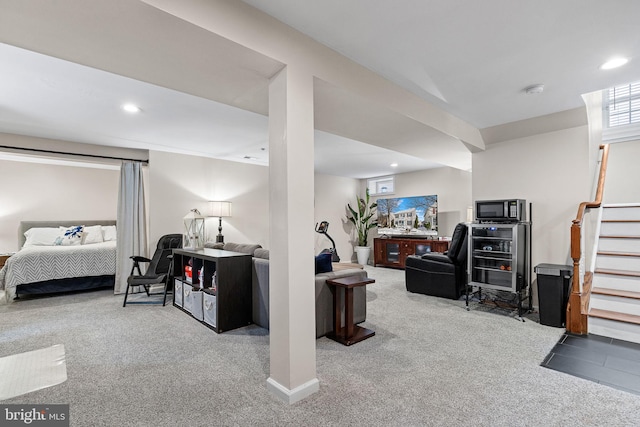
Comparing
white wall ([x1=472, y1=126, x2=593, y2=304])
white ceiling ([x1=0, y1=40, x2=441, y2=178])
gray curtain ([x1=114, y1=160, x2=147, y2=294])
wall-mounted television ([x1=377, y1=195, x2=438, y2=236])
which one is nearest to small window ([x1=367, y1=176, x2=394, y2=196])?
wall-mounted television ([x1=377, y1=195, x2=438, y2=236])

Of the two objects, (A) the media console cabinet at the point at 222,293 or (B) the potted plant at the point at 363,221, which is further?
(B) the potted plant at the point at 363,221

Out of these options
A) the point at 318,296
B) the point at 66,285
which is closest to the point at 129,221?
the point at 66,285

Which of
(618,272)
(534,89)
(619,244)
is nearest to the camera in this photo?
(534,89)

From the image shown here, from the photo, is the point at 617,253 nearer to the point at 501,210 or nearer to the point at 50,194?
the point at 501,210

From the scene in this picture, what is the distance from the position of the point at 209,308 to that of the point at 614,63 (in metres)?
4.37

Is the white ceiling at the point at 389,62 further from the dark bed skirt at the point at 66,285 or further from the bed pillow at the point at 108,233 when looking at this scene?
the bed pillow at the point at 108,233

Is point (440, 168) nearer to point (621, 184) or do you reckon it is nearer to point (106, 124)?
point (621, 184)

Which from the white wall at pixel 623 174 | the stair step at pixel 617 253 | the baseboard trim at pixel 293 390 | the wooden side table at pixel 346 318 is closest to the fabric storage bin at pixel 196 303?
the wooden side table at pixel 346 318

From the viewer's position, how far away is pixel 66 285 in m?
4.85

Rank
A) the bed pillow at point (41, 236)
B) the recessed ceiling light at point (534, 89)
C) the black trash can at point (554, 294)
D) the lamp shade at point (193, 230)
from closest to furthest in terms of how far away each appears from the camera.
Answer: the recessed ceiling light at point (534, 89) < the black trash can at point (554, 294) < the lamp shade at point (193, 230) < the bed pillow at point (41, 236)

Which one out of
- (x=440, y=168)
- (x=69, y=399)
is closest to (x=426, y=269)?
(x=440, y=168)

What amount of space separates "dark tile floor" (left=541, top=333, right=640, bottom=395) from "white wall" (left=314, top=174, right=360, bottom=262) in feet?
18.0

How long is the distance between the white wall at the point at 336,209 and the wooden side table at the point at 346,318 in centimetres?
464

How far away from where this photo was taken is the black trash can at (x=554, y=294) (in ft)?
10.9
